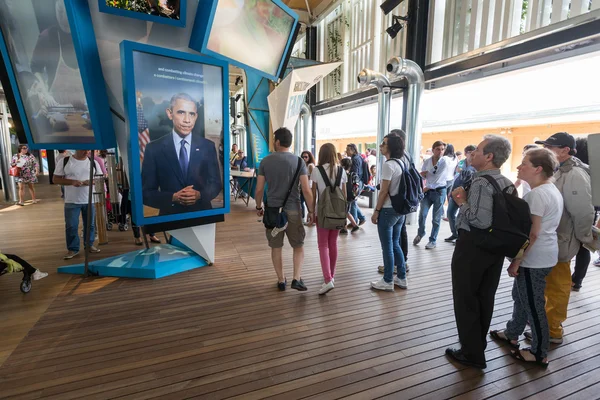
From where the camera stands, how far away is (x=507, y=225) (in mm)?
1874

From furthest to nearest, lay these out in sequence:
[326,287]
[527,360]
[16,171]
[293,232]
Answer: [16,171] < [326,287] < [293,232] < [527,360]

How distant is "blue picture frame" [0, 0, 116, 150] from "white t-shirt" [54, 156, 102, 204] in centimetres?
94

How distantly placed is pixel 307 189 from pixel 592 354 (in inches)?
97.9

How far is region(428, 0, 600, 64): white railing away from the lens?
13.0ft

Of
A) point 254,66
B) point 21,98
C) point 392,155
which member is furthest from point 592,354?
point 21,98

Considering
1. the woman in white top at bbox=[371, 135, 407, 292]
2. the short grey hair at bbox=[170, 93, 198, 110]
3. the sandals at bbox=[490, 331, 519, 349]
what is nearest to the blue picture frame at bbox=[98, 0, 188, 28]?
the short grey hair at bbox=[170, 93, 198, 110]

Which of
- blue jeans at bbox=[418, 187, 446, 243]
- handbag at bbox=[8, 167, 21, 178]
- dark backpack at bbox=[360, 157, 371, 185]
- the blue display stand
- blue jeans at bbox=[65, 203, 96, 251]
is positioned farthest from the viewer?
handbag at bbox=[8, 167, 21, 178]

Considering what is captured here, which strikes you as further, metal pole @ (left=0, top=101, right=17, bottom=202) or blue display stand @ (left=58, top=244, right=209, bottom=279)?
metal pole @ (left=0, top=101, right=17, bottom=202)

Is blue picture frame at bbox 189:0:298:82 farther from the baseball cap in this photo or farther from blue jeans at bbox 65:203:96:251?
the baseball cap

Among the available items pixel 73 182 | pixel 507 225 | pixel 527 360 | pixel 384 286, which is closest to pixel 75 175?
pixel 73 182

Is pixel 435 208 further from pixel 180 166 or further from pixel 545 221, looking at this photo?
pixel 180 166

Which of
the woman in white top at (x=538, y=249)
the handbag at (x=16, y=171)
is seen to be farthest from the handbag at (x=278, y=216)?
the handbag at (x=16, y=171)

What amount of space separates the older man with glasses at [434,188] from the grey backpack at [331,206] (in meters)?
2.38

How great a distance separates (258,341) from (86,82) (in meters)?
2.84
